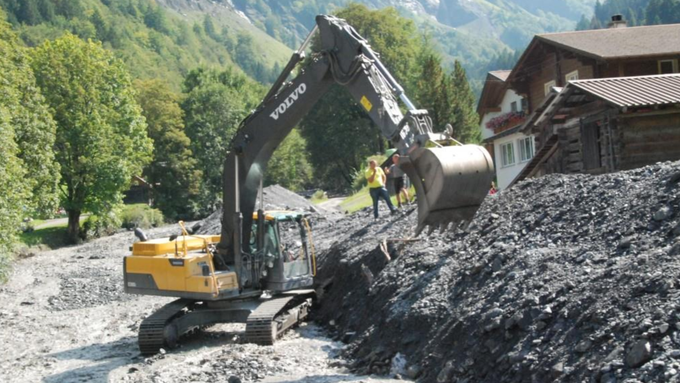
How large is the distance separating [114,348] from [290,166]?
56687mm

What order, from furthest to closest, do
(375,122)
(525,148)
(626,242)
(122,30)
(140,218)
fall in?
(122,30), (140,218), (525,148), (375,122), (626,242)

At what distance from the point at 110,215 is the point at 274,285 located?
103 ft

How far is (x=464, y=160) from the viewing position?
31.0 feet

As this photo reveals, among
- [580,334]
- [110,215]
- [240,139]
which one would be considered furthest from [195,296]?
[110,215]

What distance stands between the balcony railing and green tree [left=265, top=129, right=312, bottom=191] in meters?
29.5

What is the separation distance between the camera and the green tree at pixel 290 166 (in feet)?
225

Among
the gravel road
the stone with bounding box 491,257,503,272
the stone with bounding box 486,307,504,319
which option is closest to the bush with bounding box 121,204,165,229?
the gravel road

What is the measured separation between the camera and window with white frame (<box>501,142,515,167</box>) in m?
35.9

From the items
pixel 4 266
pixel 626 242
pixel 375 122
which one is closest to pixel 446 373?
pixel 626 242

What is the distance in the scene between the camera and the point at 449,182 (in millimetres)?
9336

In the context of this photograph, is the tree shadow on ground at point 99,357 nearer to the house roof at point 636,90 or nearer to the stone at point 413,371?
the stone at point 413,371

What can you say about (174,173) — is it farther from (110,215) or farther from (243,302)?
(243,302)

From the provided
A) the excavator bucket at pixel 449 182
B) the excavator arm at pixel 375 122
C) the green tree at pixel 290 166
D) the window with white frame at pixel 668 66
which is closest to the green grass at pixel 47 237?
the green tree at pixel 290 166

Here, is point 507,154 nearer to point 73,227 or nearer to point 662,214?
point 73,227
